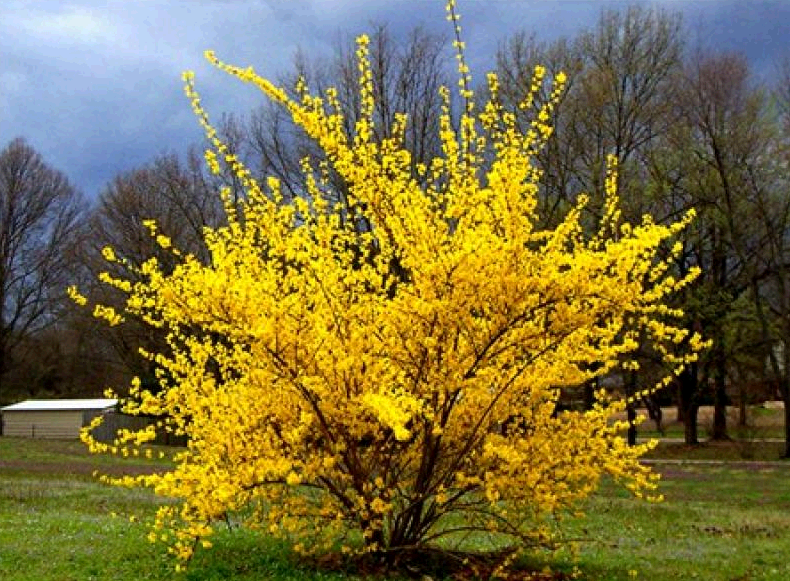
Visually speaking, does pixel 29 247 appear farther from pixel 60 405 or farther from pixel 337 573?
pixel 337 573

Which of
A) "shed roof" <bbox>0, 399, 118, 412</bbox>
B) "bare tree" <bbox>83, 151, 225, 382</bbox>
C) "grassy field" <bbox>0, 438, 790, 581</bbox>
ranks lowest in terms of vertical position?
"grassy field" <bbox>0, 438, 790, 581</bbox>

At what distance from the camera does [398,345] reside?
27.5 feet

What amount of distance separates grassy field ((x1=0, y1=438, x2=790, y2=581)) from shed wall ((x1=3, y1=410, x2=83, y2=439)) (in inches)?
858

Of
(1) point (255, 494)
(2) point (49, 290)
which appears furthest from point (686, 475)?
(2) point (49, 290)

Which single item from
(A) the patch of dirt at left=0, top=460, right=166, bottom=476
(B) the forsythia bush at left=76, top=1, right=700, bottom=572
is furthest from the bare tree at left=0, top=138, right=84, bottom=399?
(B) the forsythia bush at left=76, top=1, right=700, bottom=572

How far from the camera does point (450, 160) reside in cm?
862

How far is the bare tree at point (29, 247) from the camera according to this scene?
49.8 m

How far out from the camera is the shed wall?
44.2m

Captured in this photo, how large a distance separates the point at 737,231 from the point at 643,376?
686 centimetres

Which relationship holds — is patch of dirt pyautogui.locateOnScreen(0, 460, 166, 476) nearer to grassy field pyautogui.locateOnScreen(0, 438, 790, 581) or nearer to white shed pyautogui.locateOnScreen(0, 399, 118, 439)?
grassy field pyautogui.locateOnScreen(0, 438, 790, 581)

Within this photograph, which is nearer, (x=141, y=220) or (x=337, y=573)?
(x=337, y=573)

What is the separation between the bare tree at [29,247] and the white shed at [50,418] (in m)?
4.46

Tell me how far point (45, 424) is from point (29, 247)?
11904 millimetres

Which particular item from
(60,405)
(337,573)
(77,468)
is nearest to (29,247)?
(60,405)
